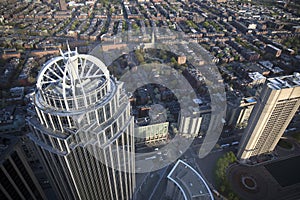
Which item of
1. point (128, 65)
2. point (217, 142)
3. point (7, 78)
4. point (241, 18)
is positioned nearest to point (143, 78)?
point (128, 65)

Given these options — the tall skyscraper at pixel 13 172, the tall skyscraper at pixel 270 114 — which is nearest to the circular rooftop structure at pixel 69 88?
the tall skyscraper at pixel 13 172

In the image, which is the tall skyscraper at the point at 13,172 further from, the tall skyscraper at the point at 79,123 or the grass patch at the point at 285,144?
the grass patch at the point at 285,144

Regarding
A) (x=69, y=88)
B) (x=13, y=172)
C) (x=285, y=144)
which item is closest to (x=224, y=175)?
(x=285, y=144)

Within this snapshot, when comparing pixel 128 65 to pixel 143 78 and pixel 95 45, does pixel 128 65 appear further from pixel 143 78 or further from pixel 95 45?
pixel 95 45

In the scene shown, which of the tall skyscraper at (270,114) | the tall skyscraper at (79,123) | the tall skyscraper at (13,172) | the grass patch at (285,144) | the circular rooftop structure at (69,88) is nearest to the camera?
the circular rooftop structure at (69,88)

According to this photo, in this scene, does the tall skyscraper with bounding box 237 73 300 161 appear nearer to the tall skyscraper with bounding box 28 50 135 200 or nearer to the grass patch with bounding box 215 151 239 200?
the grass patch with bounding box 215 151 239 200
